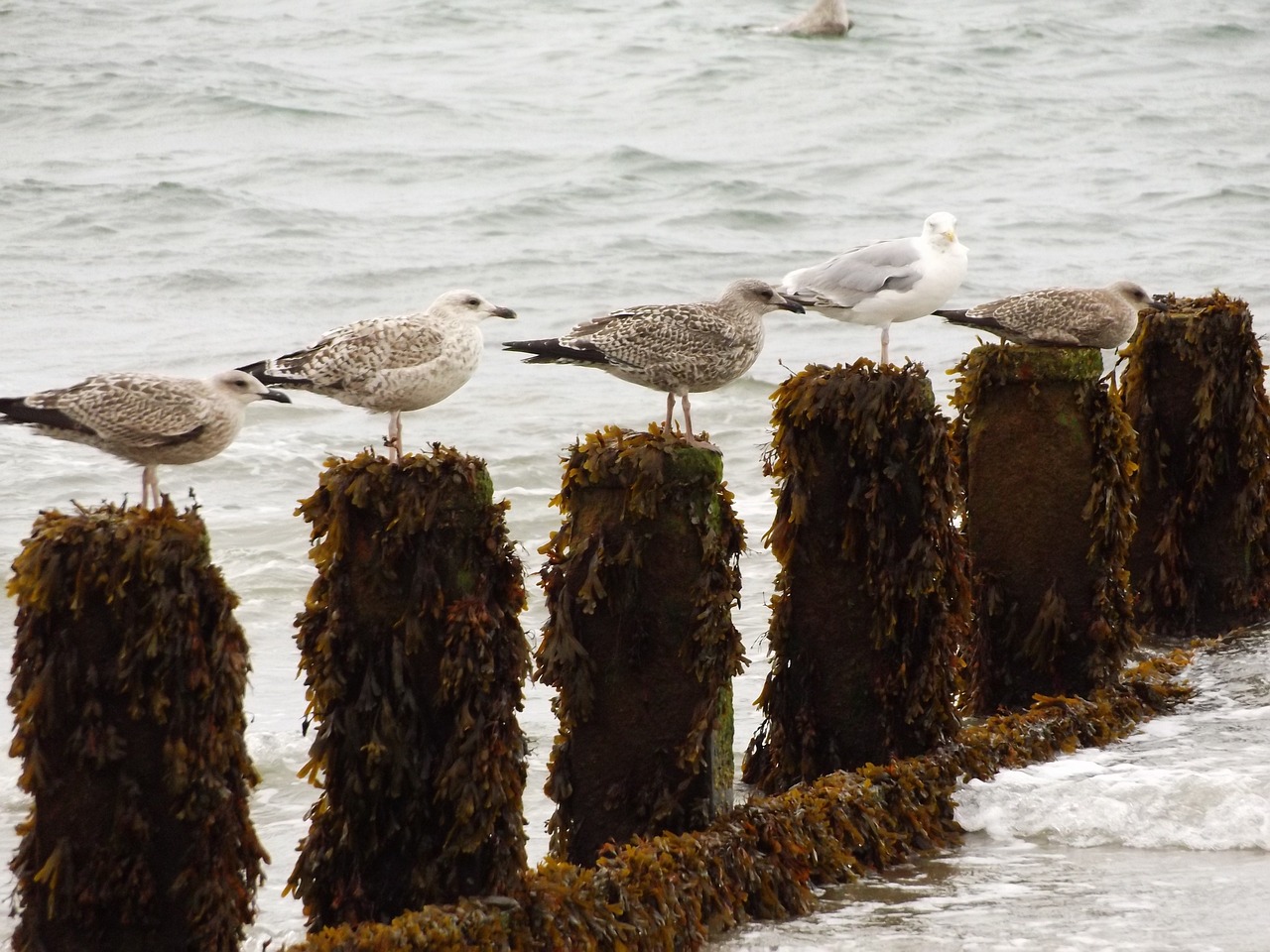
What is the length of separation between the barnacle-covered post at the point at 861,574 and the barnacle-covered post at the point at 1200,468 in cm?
230

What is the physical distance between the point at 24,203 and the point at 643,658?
16795 mm

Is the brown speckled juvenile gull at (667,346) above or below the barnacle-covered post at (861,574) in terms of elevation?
above

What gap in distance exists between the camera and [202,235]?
18828 millimetres

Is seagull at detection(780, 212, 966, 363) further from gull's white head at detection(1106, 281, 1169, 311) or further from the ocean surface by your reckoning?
the ocean surface

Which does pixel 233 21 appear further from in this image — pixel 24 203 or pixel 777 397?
pixel 777 397

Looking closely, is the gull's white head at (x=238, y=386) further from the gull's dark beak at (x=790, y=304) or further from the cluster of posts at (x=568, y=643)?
the gull's dark beak at (x=790, y=304)

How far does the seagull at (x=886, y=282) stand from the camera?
7.02 metres

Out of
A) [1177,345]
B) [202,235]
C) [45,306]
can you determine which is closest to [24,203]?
[202,235]

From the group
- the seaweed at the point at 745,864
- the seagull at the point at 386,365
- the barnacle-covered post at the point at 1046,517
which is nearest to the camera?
the seaweed at the point at 745,864

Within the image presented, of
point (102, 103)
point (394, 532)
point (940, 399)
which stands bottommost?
point (940, 399)

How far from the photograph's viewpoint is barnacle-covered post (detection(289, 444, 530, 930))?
13.9 ft

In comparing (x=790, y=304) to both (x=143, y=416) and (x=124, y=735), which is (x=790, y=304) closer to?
(x=143, y=416)

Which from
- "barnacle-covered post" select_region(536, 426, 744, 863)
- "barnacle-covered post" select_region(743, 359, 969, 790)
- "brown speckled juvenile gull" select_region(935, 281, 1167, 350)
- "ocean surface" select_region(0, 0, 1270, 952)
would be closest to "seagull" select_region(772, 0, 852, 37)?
"ocean surface" select_region(0, 0, 1270, 952)

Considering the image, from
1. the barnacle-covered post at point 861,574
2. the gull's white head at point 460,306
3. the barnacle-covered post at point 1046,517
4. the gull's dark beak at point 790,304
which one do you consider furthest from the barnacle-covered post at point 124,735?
the barnacle-covered post at point 1046,517
